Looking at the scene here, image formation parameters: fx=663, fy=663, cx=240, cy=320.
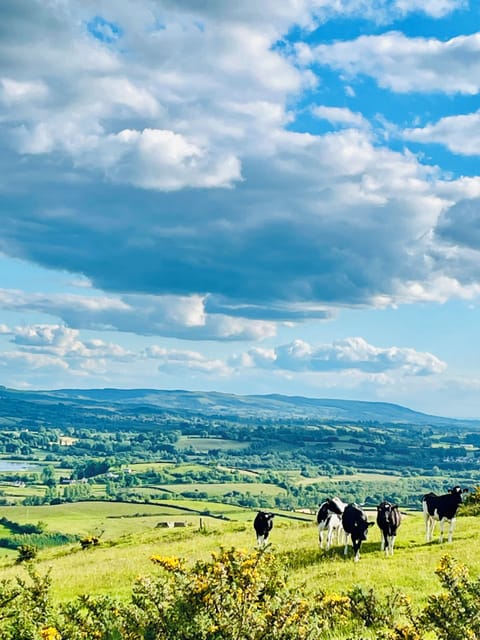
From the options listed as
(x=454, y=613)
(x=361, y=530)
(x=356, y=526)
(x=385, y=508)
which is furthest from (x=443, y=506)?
(x=454, y=613)

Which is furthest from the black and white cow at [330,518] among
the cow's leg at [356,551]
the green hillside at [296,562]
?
the cow's leg at [356,551]

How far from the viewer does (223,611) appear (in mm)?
11180

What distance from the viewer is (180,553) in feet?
124

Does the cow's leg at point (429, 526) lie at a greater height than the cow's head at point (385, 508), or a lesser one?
lesser

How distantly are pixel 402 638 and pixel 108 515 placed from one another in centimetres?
13021

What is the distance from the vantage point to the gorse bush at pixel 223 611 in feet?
35.3

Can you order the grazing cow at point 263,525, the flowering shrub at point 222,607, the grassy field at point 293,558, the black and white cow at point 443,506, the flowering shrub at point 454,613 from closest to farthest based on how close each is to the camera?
the flowering shrub at point 222,607 → the flowering shrub at point 454,613 → the grassy field at point 293,558 → the black and white cow at point 443,506 → the grazing cow at point 263,525

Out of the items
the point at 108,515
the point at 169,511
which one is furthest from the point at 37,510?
the point at 169,511

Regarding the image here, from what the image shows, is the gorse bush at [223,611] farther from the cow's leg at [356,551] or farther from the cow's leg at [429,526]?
the cow's leg at [429,526]

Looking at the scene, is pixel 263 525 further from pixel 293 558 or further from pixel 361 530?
pixel 361 530

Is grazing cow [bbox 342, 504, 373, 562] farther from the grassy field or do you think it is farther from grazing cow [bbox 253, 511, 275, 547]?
grazing cow [bbox 253, 511, 275, 547]

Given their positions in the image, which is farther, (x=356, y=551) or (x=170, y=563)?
(x=356, y=551)

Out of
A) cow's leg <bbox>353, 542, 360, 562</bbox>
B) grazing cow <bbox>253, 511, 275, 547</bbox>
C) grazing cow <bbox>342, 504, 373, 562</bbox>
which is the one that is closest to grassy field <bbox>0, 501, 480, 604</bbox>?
cow's leg <bbox>353, 542, 360, 562</bbox>

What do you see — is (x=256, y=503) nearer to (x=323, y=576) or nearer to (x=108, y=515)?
(x=108, y=515)
